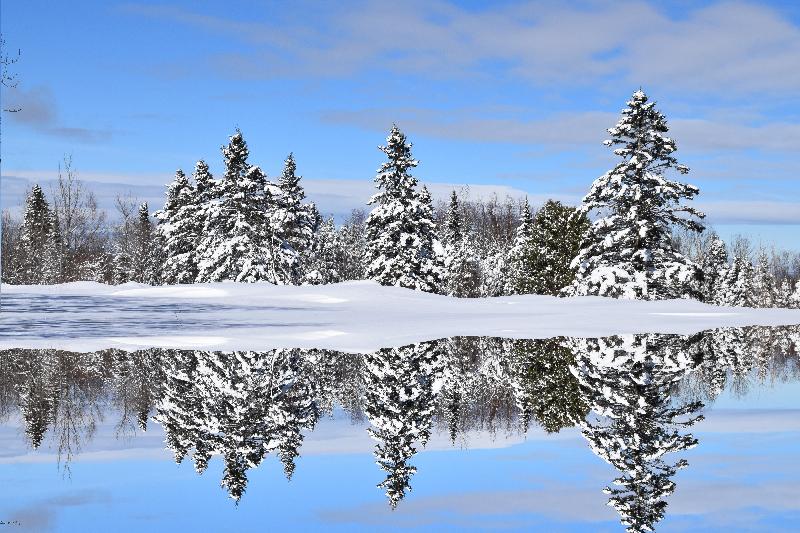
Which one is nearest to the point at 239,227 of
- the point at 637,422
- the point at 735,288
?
the point at 637,422

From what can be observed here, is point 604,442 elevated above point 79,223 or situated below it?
below

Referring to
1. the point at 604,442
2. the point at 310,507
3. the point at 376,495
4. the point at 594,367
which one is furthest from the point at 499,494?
the point at 594,367

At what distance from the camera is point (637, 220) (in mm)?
36938

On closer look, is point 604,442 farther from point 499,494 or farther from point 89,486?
point 89,486

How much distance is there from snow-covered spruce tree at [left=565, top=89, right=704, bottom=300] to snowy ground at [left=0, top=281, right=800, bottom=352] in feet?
13.9

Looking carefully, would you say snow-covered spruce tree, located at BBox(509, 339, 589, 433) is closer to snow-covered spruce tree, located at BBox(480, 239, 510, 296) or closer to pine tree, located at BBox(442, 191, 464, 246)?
snow-covered spruce tree, located at BBox(480, 239, 510, 296)

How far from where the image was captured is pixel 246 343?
55.6 ft

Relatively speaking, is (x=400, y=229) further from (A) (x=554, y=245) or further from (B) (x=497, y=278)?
(B) (x=497, y=278)

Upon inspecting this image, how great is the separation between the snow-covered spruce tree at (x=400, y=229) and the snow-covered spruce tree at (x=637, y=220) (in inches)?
423

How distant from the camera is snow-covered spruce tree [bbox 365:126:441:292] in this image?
45.8 metres

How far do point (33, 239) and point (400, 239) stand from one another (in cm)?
5894

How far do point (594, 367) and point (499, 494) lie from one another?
24.0 feet

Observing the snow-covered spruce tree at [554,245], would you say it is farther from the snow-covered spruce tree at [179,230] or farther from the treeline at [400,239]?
the snow-covered spruce tree at [179,230]

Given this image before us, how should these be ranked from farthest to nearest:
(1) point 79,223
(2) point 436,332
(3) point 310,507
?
(1) point 79,223 → (2) point 436,332 → (3) point 310,507
